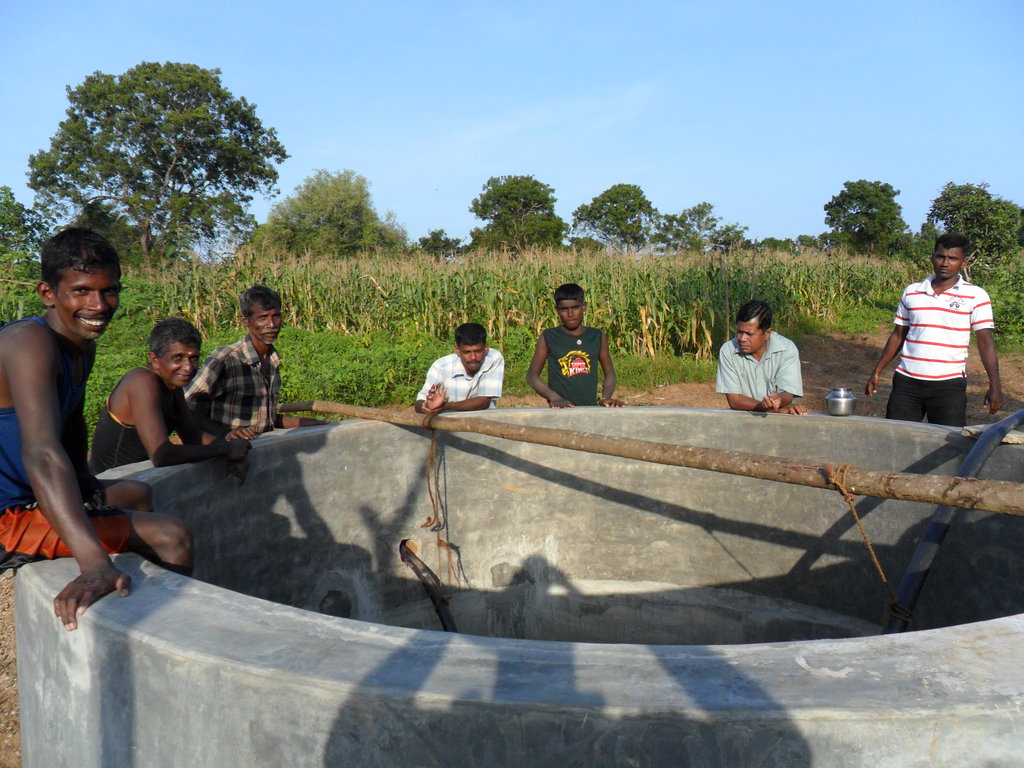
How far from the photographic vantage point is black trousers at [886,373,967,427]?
4.48 m

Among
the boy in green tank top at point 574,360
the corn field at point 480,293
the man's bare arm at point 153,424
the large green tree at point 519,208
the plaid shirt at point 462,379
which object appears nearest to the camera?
the man's bare arm at point 153,424

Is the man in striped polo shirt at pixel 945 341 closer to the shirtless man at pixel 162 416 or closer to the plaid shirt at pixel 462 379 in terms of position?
the plaid shirt at pixel 462 379

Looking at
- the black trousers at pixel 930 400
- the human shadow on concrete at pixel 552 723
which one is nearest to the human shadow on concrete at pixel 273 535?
the human shadow on concrete at pixel 552 723

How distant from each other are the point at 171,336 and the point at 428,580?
1.87m

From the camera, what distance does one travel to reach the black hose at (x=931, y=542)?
2.96 meters

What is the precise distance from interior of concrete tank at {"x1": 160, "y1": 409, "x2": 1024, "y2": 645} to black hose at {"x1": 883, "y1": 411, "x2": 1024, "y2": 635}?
0.68ft

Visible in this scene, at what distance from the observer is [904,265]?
2448cm

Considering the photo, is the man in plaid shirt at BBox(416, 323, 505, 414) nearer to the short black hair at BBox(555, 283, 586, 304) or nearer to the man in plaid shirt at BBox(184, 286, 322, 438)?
the short black hair at BBox(555, 283, 586, 304)

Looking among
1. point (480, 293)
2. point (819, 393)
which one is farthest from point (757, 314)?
point (480, 293)

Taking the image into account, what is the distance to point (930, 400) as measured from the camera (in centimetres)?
454

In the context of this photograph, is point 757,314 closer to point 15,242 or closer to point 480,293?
point 480,293

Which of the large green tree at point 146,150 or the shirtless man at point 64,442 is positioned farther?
the large green tree at point 146,150

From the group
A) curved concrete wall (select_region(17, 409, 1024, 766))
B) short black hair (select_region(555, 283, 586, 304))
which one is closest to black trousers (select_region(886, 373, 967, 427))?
short black hair (select_region(555, 283, 586, 304))

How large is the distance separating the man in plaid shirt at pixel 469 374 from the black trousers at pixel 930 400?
239 centimetres
